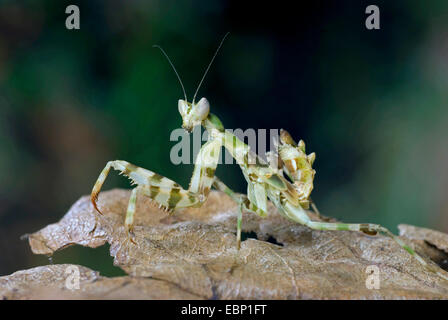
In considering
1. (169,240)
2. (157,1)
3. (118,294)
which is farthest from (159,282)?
(157,1)

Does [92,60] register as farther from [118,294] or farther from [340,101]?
[118,294]

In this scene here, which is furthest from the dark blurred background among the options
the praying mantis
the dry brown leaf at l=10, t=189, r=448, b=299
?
the praying mantis

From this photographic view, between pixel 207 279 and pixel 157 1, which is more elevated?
pixel 157 1

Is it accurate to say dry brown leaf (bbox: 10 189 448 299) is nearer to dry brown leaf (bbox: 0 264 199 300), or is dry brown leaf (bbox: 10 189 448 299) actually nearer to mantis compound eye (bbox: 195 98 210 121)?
dry brown leaf (bbox: 0 264 199 300)

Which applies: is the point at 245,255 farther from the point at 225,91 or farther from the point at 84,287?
the point at 225,91

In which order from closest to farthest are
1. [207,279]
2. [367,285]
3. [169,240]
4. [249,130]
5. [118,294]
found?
[118,294]
[207,279]
[367,285]
[169,240]
[249,130]

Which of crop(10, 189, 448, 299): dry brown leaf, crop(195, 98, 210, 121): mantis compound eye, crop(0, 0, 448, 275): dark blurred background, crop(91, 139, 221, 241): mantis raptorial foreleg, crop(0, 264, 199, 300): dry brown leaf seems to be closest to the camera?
crop(0, 264, 199, 300): dry brown leaf
